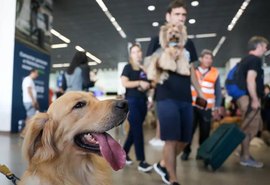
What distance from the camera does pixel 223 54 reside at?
5.98m

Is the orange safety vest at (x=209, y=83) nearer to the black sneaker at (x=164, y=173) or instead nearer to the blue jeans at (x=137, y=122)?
the blue jeans at (x=137, y=122)

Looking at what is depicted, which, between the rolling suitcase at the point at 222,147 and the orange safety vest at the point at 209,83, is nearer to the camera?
the rolling suitcase at the point at 222,147

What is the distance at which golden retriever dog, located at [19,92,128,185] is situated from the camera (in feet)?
4.46

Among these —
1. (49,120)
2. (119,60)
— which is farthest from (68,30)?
(49,120)

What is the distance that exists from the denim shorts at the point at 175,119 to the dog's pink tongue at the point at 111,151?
3.29 ft

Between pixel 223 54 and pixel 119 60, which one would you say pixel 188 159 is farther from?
pixel 223 54

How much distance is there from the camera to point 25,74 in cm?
687

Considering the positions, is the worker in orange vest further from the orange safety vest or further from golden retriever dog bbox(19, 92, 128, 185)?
golden retriever dog bbox(19, 92, 128, 185)

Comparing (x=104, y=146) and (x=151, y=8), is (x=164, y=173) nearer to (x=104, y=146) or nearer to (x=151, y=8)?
(x=104, y=146)

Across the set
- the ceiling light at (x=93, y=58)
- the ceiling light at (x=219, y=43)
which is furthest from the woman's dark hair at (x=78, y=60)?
the ceiling light at (x=219, y=43)

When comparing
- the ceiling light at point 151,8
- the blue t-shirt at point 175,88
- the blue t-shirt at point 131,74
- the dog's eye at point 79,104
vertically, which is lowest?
the dog's eye at point 79,104

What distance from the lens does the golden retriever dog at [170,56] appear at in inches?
98.3

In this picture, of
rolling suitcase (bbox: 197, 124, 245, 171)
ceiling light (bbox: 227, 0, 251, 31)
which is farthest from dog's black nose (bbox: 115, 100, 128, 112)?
ceiling light (bbox: 227, 0, 251, 31)

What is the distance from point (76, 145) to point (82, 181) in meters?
0.18
